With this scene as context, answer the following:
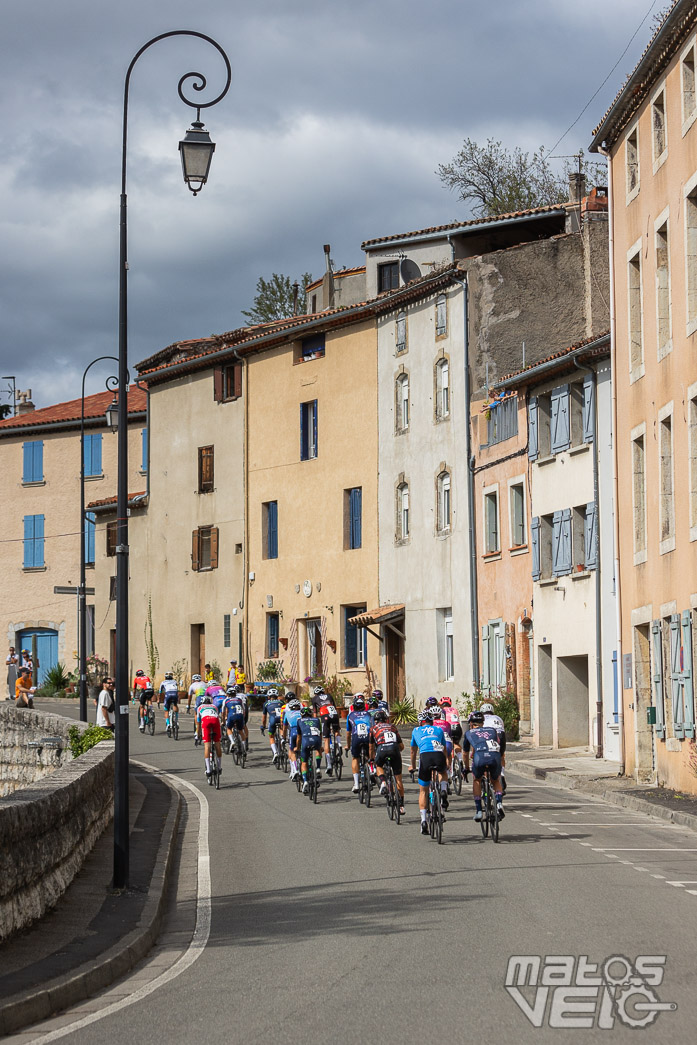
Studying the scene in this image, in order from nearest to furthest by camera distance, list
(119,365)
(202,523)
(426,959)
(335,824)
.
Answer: (426,959)
(119,365)
(335,824)
(202,523)

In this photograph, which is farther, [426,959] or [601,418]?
[601,418]

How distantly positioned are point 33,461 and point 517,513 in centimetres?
3011

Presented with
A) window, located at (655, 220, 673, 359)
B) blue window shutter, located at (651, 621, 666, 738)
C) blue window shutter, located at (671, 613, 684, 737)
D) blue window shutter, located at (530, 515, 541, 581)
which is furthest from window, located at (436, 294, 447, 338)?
blue window shutter, located at (671, 613, 684, 737)

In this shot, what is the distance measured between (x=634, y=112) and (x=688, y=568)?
8.77m

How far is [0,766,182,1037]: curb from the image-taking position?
8.01 metres

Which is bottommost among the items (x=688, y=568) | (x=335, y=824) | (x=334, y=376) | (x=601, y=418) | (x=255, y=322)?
(x=335, y=824)

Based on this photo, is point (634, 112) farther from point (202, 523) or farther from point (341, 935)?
point (202, 523)

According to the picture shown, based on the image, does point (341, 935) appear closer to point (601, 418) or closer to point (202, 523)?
point (601, 418)

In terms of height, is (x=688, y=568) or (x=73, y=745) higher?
(x=688, y=568)

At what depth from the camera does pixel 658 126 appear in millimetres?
25141

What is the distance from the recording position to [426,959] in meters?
9.56

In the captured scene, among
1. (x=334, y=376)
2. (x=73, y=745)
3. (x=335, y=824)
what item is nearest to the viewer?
(x=335, y=824)

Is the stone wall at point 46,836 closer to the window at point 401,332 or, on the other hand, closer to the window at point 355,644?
the window at point 355,644

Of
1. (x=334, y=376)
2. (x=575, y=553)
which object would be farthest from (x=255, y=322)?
(x=575, y=553)
